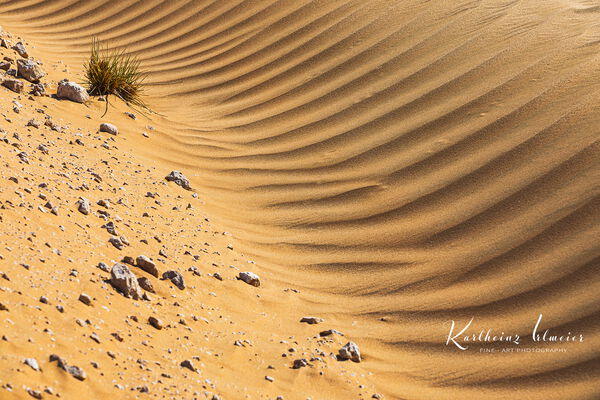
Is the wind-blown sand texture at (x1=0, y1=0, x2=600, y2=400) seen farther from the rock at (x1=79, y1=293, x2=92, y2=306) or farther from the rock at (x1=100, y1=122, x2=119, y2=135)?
the rock at (x1=79, y1=293, x2=92, y2=306)

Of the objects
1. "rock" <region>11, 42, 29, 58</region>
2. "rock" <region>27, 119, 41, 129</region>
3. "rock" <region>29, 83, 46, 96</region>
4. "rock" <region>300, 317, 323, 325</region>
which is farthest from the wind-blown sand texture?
"rock" <region>27, 119, 41, 129</region>

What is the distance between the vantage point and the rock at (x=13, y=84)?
4375 mm

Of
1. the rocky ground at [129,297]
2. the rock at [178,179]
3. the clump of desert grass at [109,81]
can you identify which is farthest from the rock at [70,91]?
the rock at [178,179]

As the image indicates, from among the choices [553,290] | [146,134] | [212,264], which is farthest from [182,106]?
[553,290]

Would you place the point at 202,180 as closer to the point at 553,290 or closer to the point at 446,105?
the point at 446,105

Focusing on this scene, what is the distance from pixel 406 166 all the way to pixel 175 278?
1610 mm

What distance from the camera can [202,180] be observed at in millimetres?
4492

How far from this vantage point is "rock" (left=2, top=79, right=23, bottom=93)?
4.38m

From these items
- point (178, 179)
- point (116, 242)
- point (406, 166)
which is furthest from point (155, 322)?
point (406, 166)

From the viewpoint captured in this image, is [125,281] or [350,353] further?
[350,353]

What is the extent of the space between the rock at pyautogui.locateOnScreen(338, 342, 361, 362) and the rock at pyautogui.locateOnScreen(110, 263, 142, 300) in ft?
2.56

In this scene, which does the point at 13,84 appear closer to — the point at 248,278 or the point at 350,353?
the point at 248,278

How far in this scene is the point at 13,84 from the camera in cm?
439

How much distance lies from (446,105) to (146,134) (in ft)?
5.98
